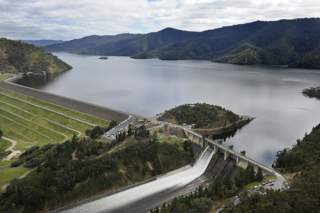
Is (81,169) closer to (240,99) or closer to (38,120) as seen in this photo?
(38,120)

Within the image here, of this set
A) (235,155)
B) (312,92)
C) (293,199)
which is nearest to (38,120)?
(235,155)

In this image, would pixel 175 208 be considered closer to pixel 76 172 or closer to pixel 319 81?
pixel 76 172

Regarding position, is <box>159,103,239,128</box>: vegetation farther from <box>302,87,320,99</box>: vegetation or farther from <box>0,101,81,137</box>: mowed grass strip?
<box>302,87,320,99</box>: vegetation

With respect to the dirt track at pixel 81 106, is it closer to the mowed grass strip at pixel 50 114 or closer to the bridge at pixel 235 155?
the mowed grass strip at pixel 50 114

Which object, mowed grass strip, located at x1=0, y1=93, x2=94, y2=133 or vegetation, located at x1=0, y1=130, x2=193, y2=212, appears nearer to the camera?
vegetation, located at x1=0, y1=130, x2=193, y2=212

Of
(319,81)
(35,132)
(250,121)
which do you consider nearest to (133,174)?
(35,132)

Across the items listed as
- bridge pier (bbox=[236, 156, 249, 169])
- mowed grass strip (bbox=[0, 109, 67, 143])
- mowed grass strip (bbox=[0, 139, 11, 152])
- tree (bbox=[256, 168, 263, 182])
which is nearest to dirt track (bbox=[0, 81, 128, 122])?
mowed grass strip (bbox=[0, 109, 67, 143])

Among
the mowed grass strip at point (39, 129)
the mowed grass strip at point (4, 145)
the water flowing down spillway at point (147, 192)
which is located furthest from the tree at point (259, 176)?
the mowed grass strip at point (4, 145)
